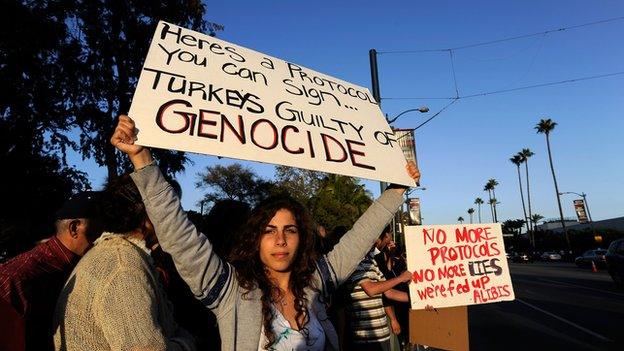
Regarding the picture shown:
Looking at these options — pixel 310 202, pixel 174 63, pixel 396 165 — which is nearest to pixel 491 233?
pixel 396 165

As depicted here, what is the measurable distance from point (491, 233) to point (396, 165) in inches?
61.7

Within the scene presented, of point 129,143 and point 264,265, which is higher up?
point 129,143

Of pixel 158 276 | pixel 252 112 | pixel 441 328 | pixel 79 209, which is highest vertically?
pixel 252 112

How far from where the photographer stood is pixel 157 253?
273 centimetres

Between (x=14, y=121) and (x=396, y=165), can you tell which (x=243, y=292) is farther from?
(x=14, y=121)

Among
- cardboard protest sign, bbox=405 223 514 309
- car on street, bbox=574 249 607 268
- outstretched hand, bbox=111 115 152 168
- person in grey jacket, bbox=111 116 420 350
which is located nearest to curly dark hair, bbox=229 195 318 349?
person in grey jacket, bbox=111 116 420 350

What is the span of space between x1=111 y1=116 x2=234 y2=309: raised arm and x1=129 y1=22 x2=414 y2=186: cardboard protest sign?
0.08 meters

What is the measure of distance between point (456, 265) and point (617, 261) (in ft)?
49.5

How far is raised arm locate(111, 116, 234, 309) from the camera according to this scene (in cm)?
170

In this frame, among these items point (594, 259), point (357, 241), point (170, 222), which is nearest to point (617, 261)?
point (357, 241)

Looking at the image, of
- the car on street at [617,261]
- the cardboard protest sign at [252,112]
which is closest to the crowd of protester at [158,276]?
the cardboard protest sign at [252,112]

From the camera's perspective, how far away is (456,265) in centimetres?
344

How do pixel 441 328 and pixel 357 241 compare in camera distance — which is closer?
pixel 357 241

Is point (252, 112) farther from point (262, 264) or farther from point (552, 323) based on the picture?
point (552, 323)
